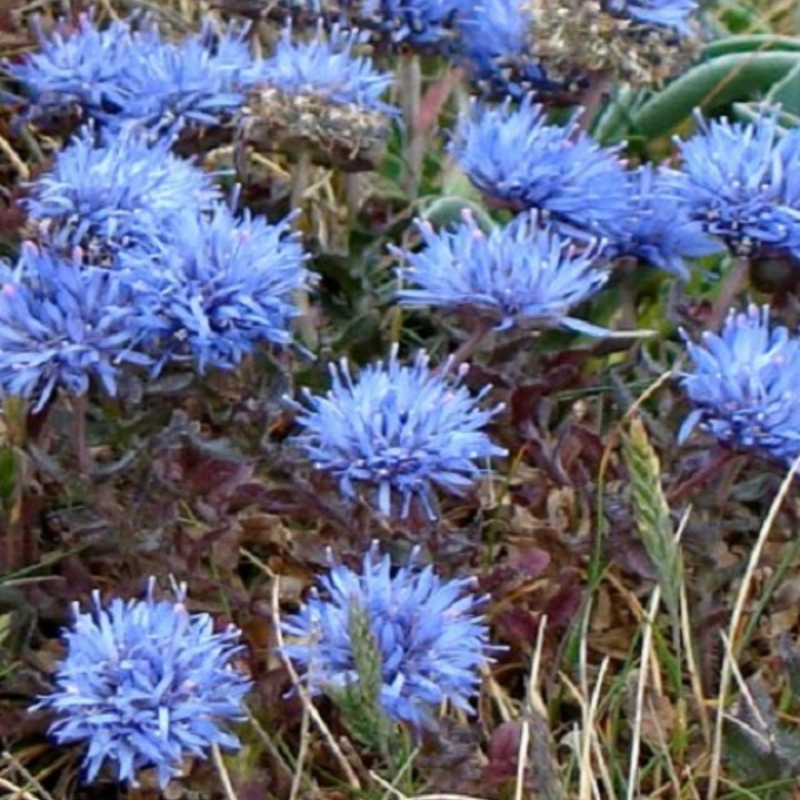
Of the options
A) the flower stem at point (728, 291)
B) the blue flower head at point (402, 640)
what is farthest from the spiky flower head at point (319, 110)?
the blue flower head at point (402, 640)

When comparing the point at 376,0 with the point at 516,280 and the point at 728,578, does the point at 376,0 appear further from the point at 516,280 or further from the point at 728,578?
the point at 728,578

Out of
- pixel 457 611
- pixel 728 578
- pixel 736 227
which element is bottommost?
pixel 728 578

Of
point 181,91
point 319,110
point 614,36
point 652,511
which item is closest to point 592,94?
point 614,36

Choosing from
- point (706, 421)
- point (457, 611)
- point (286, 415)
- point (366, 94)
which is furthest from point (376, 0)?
point (457, 611)

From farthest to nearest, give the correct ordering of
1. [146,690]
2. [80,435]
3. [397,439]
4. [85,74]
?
[85,74]
[80,435]
[397,439]
[146,690]

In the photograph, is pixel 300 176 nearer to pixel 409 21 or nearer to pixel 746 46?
pixel 409 21

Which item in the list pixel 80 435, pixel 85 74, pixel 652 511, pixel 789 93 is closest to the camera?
pixel 652 511

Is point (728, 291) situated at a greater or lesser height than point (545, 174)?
lesser
